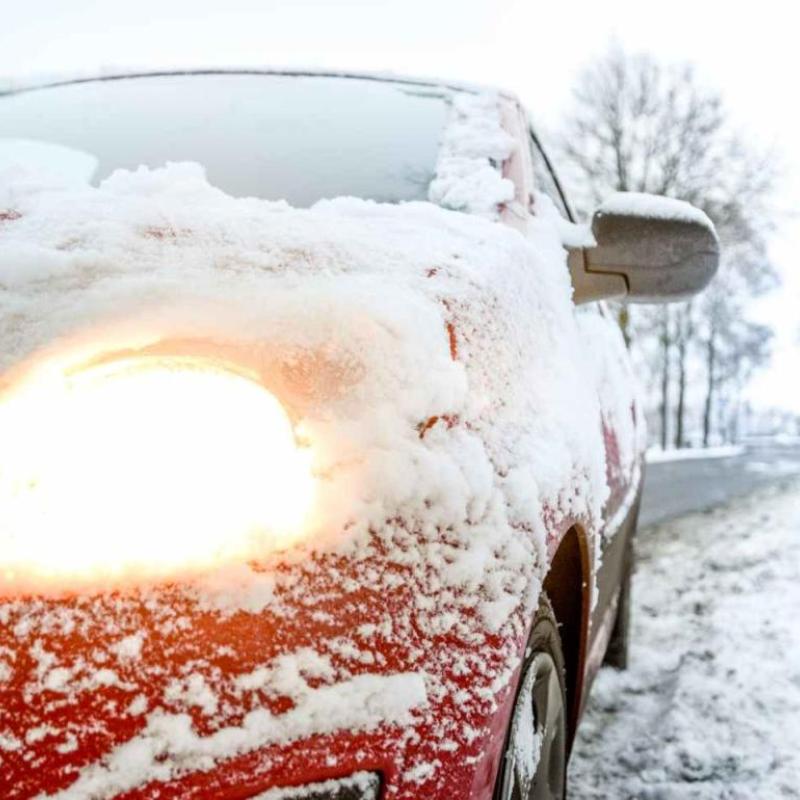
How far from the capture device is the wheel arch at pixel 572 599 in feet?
5.55

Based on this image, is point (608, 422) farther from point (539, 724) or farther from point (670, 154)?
point (670, 154)

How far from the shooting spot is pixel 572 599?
1.85m

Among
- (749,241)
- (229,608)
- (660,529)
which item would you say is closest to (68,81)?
(229,608)

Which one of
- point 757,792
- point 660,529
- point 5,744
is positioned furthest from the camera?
point 660,529

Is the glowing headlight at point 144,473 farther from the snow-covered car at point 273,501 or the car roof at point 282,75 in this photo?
the car roof at point 282,75

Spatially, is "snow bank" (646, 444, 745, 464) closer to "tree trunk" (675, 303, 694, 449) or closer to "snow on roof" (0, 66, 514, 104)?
"tree trunk" (675, 303, 694, 449)

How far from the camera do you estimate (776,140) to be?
82.7ft

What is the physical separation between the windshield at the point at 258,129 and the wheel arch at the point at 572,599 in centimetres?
91

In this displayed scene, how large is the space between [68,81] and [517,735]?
2.76 meters

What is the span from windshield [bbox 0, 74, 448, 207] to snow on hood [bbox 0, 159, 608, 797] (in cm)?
70

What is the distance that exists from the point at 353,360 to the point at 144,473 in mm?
288

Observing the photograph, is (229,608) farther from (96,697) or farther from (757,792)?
(757,792)

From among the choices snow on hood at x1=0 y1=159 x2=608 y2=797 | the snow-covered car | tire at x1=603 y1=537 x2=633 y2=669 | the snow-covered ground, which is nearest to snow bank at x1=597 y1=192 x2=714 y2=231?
the snow-covered car

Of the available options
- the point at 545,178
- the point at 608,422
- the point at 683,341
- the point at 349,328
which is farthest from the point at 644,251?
the point at 683,341
